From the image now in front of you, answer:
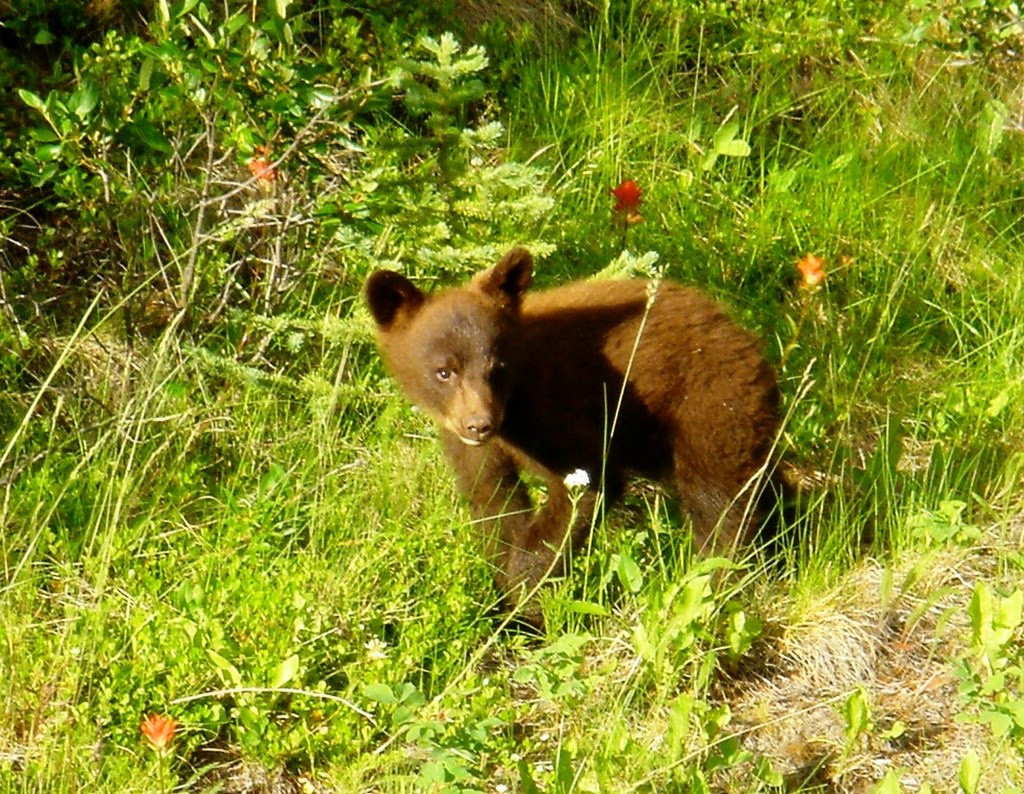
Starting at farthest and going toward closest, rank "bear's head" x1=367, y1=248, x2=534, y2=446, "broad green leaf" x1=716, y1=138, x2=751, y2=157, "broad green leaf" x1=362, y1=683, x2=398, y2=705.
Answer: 1. "broad green leaf" x1=716, y1=138, x2=751, y2=157
2. "bear's head" x1=367, y1=248, x2=534, y2=446
3. "broad green leaf" x1=362, y1=683, x2=398, y2=705

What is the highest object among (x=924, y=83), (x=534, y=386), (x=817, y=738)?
(x=924, y=83)

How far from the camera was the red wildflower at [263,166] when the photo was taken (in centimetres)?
502

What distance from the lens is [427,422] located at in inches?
216

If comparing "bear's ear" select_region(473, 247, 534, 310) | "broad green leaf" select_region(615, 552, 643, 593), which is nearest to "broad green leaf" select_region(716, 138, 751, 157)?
"bear's ear" select_region(473, 247, 534, 310)

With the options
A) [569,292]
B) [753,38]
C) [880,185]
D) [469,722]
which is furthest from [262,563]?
[753,38]

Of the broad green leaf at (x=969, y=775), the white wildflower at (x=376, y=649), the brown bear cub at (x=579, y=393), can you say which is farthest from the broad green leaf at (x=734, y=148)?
the broad green leaf at (x=969, y=775)

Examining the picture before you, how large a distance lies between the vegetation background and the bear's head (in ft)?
0.70

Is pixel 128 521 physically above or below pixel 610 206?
below

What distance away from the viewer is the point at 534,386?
5.11 metres

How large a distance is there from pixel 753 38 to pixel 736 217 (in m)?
1.14

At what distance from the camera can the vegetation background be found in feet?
13.4

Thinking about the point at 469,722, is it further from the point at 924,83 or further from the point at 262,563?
the point at 924,83

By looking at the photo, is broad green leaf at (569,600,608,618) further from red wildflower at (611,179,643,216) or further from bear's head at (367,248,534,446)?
red wildflower at (611,179,643,216)

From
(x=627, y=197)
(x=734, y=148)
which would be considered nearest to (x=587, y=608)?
(x=627, y=197)
